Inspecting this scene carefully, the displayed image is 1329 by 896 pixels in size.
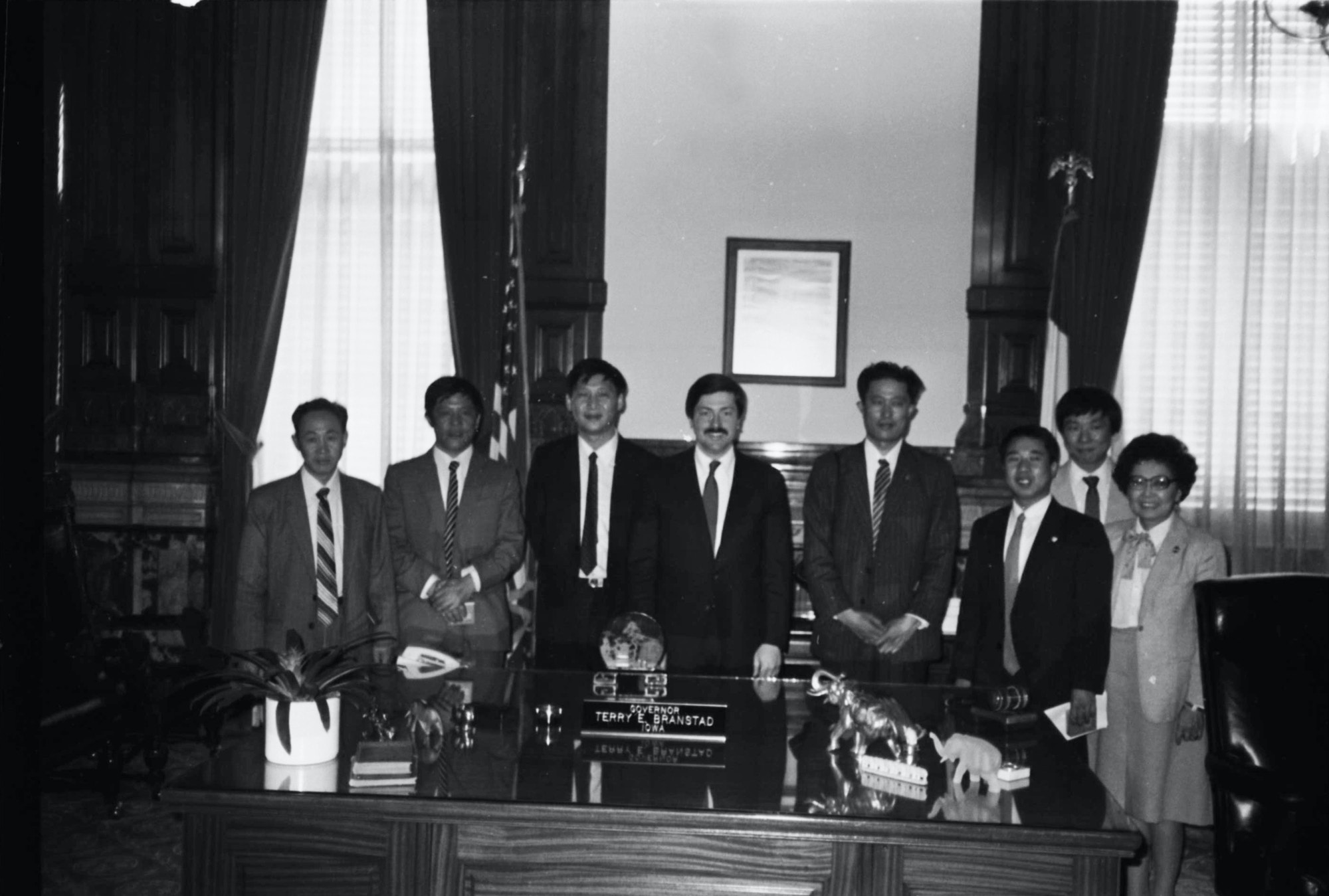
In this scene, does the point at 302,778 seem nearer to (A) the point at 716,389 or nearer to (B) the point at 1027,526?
(A) the point at 716,389

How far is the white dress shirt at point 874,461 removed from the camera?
4031mm

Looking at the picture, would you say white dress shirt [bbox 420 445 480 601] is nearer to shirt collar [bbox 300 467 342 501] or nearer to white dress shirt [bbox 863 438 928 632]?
shirt collar [bbox 300 467 342 501]

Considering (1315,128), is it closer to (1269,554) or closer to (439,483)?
→ (1269,554)

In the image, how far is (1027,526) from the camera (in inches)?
145

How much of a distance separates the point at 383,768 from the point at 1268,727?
6.23 ft

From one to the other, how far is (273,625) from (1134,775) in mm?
2702

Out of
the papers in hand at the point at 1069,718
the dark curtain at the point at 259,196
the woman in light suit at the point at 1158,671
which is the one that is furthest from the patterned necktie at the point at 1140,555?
the dark curtain at the point at 259,196

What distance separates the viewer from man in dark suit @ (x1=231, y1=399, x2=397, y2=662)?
3.86 metres

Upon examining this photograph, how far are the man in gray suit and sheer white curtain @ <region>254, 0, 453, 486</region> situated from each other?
311cm

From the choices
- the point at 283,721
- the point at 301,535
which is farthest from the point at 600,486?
the point at 283,721

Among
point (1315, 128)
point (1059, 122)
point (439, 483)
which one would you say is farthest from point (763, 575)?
point (1315, 128)

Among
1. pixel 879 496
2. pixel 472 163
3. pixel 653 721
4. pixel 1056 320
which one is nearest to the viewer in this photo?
pixel 653 721

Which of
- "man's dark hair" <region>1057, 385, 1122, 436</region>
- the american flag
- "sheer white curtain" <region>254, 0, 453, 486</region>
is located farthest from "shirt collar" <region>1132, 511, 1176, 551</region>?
"sheer white curtain" <region>254, 0, 453, 486</region>

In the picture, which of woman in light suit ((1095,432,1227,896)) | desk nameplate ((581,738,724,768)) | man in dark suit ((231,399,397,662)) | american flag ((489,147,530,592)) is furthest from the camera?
american flag ((489,147,530,592))
